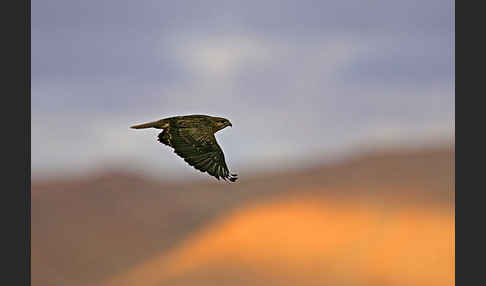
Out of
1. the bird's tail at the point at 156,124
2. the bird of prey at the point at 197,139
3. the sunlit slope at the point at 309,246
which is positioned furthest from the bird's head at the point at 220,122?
the sunlit slope at the point at 309,246

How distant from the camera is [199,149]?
4184 mm

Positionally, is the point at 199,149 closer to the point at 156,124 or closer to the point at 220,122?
the point at 220,122

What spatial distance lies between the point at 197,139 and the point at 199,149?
0.07 meters

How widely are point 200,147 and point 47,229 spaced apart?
129cm

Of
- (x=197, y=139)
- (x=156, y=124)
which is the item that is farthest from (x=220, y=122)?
(x=156, y=124)

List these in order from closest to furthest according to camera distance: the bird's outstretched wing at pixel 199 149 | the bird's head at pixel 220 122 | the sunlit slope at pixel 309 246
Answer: the bird's outstretched wing at pixel 199 149, the bird's head at pixel 220 122, the sunlit slope at pixel 309 246

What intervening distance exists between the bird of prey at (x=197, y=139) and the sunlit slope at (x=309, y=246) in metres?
0.65

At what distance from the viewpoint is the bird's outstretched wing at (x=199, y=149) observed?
4129mm

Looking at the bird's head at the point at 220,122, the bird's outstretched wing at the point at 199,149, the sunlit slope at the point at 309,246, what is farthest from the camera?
the sunlit slope at the point at 309,246

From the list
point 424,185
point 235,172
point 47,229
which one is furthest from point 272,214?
point 47,229

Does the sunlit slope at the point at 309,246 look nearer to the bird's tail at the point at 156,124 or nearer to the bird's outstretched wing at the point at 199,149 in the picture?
the bird's outstretched wing at the point at 199,149

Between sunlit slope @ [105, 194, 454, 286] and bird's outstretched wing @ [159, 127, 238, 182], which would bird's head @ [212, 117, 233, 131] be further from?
sunlit slope @ [105, 194, 454, 286]

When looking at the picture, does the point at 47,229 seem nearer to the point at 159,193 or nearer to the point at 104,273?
the point at 104,273

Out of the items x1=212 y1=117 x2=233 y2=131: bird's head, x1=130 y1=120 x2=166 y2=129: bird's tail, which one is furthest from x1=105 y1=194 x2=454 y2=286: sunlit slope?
x1=130 y1=120 x2=166 y2=129: bird's tail
